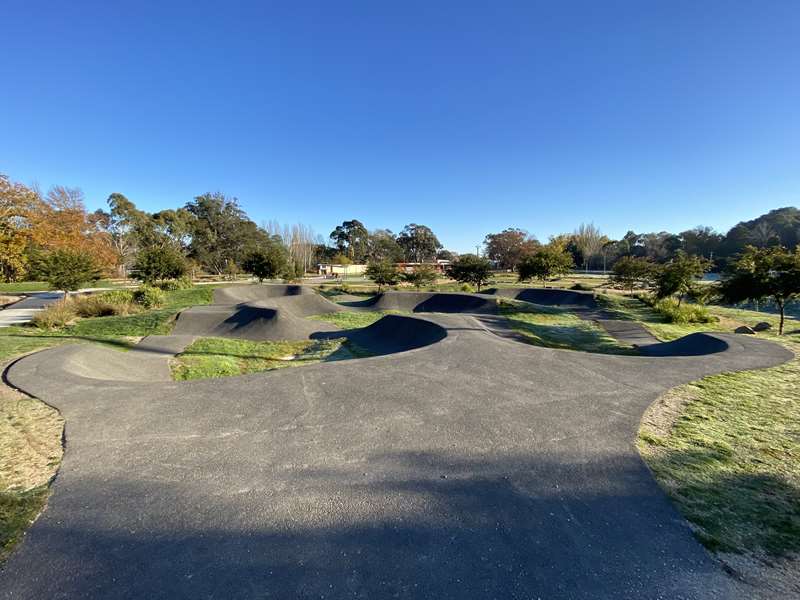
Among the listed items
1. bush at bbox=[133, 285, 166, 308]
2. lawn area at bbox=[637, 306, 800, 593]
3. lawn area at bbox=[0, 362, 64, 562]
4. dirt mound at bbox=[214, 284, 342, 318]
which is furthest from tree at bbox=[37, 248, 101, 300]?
lawn area at bbox=[637, 306, 800, 593]

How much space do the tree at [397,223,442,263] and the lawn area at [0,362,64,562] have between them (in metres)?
98.8

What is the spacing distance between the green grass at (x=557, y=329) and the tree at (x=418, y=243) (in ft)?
276

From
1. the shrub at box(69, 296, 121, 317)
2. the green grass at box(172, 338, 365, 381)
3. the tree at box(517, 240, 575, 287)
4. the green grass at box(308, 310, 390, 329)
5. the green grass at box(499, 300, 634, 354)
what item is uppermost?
the tree at box(517, 240, 575, 287)

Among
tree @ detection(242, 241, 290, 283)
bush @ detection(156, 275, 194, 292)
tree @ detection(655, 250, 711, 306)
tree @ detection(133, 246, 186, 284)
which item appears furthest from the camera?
tree @ detection(242, 241, 290, 283)

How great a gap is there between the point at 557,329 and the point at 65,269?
87.9 ft

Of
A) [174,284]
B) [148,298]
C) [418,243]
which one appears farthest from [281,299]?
[418,243]

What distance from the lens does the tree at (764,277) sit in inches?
451

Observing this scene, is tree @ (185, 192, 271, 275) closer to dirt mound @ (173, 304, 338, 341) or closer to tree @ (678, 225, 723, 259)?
dirt mound @ (173, 304, 338, 341)

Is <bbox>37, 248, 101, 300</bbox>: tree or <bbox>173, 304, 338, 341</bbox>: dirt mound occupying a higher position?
<bbox>37, 248, 101, 300</bbox>: tree

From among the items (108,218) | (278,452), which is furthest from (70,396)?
(108,218)

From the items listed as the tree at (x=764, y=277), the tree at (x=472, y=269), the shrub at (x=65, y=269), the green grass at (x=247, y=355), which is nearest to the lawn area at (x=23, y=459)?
the green grass at (x=247, y=355)

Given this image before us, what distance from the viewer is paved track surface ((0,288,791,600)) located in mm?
2180

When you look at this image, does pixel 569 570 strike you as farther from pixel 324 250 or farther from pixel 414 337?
pixel 324 250

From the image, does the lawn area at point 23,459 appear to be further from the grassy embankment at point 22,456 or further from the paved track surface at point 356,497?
the paved track surface at point 356,497
